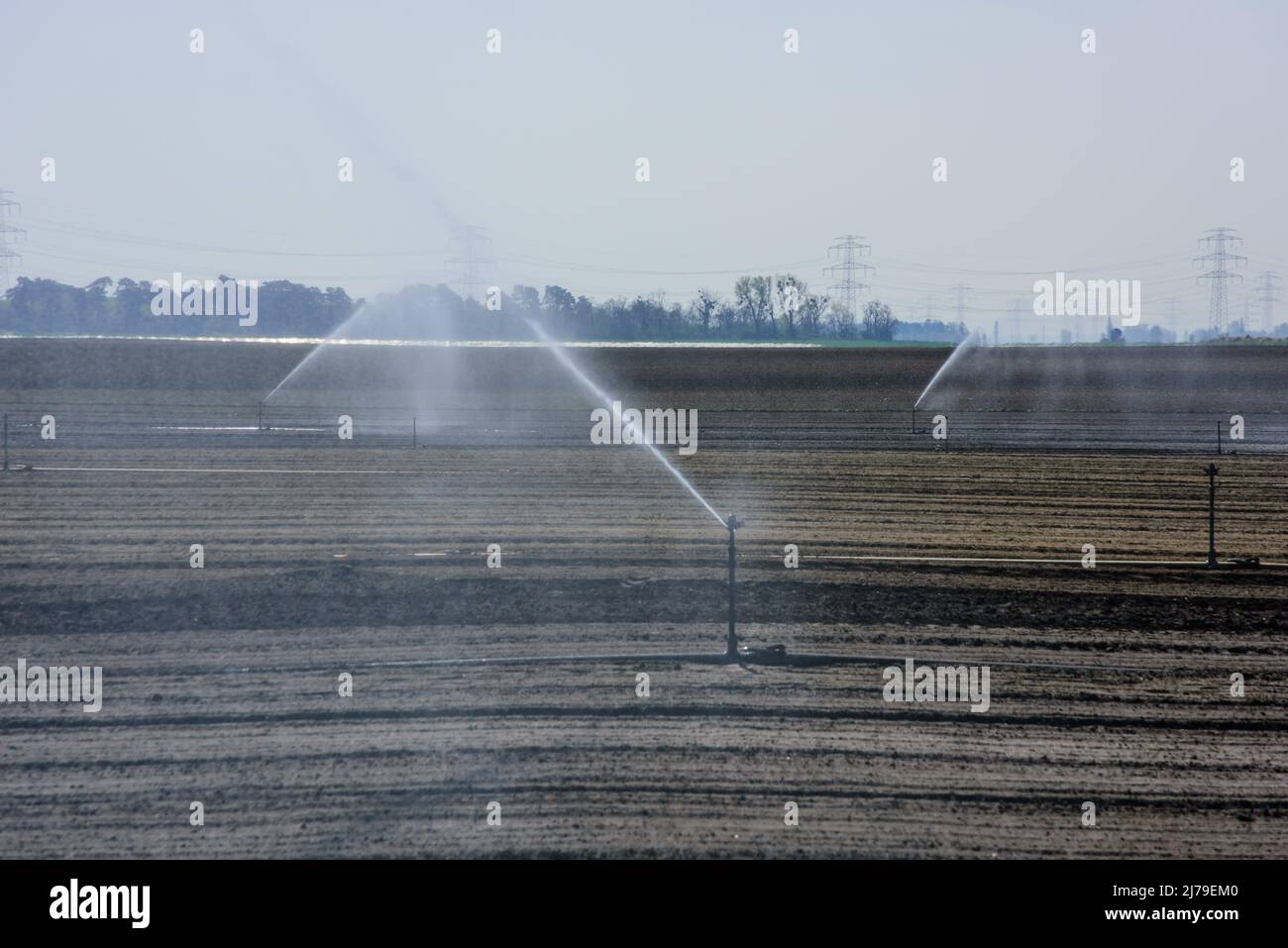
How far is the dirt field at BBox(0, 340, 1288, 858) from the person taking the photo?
24.7 feet

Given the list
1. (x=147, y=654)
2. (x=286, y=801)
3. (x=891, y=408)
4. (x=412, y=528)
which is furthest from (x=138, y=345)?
(x=286, y=801)

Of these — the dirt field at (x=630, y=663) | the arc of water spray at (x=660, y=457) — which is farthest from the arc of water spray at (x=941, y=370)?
the dirt field at (x=630, y=663)

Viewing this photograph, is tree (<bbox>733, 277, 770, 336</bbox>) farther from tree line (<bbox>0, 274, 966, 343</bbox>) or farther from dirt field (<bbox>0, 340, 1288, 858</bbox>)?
dirt field (<bbox>0, 340, 1288, 858</bbox>)

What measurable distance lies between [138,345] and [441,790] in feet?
196

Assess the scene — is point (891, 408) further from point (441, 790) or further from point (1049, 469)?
point (441, 790)

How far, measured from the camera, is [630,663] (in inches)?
419

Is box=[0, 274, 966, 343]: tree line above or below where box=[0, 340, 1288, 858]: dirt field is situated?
above

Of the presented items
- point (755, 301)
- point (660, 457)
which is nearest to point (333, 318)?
point (755, 301)

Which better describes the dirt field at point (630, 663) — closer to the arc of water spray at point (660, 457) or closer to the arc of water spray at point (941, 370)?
the arc of water spray at point (660, 457)

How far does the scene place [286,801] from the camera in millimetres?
7734

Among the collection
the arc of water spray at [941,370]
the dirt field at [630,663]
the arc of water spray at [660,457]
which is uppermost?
the arc of water spray at [941,370]

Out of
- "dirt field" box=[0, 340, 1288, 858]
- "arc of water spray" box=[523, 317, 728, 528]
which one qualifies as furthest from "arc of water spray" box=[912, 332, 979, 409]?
"dirt field" box=[0, 340, 1288, 858]

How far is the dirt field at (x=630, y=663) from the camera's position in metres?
7.52

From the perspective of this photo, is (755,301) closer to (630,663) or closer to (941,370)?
(941,370)
